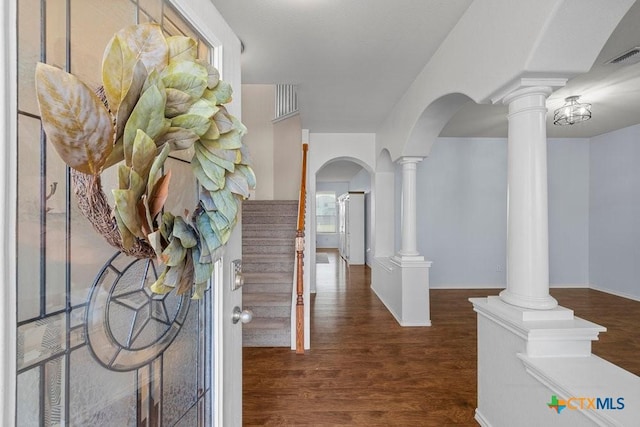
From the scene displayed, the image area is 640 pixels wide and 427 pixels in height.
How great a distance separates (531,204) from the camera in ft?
5.77

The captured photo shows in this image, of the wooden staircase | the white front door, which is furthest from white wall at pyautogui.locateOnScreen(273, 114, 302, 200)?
the white front door

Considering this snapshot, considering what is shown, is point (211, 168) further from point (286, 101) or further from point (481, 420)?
point (286, 101)

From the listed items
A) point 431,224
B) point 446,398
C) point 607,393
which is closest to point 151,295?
point 607,393

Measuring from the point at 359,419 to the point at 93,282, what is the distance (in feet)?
6.59

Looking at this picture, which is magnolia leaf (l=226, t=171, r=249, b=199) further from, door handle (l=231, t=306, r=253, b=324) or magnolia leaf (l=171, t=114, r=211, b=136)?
door handle (l=231, t=306, r=253, b=324)

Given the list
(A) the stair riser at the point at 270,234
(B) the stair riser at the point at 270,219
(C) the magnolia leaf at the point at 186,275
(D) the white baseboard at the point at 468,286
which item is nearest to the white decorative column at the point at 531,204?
(C) the magnolia leaf at the point at 186,275

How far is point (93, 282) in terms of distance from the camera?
0.71 meters

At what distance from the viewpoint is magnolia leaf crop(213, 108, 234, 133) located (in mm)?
665

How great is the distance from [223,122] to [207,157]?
81mm

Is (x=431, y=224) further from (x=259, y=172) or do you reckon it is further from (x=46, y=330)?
(x=46, y=330)

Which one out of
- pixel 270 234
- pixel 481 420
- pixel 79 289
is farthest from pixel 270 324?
pixel 79 289

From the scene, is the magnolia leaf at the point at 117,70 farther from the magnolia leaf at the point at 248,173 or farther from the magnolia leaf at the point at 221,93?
the magnolia leaf at the point at 248,173

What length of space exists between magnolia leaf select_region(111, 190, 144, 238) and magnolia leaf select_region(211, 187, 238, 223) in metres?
0.17

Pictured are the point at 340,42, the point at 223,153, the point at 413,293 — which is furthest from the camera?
the point at 413,293
